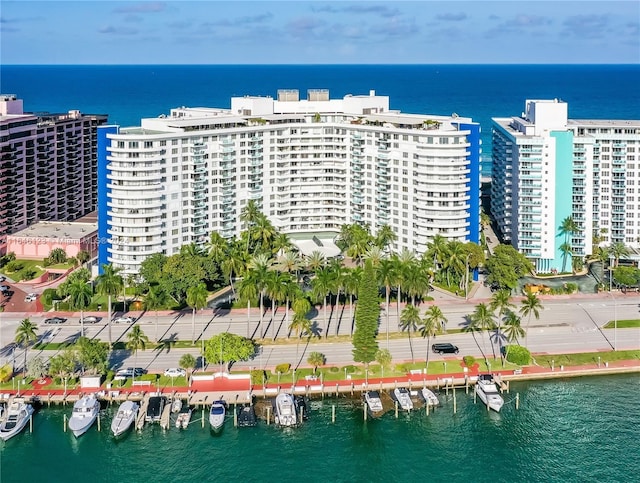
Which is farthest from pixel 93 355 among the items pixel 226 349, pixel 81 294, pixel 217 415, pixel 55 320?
pixel 55 320

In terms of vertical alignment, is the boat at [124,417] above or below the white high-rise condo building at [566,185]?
below

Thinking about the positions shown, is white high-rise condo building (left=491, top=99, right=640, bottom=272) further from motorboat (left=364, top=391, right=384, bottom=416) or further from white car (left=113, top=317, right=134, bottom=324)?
white car (left=113, top=317, right=134, bottom=324)

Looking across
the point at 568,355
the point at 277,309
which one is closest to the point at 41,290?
the point at 277,309

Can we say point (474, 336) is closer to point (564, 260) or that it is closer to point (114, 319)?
point (564, 260)

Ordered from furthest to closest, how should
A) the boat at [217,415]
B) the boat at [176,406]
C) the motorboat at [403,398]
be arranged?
the motorboat at [403,398], the boat at [176,406], the boat at [217,415]

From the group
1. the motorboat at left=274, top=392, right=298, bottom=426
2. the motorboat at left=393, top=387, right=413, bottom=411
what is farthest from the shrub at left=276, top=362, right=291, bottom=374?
the motorboat at left=393, top=387, right=413, bottom=411

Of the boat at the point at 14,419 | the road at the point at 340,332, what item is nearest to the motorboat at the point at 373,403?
the road at the point at 340,332

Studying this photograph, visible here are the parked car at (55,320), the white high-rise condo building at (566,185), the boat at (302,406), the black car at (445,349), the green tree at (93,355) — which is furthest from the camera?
the white high-rise condo building at (566,185)

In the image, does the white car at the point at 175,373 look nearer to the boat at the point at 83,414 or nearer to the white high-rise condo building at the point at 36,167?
the boat at the point at 83,414
